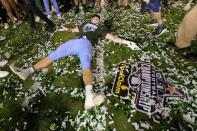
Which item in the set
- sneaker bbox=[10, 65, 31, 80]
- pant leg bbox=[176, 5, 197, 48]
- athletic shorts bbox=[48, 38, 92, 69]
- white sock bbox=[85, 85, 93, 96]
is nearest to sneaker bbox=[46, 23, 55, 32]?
athletic shorts bbox=[48, 38, 92, 69]

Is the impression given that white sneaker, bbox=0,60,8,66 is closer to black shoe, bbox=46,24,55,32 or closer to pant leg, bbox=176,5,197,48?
black shoe, bbox=46,24,55,32

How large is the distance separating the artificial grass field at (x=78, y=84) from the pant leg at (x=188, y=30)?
2.04 ft

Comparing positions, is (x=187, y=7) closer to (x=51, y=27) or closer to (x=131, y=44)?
(x=131, y=44)

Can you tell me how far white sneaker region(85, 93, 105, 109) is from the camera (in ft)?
28.5

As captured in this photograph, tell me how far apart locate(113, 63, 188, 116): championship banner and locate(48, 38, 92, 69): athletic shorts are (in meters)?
1.32

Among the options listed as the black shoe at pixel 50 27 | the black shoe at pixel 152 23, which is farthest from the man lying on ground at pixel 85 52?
the black shoe at pixel 50 27

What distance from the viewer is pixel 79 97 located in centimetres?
955

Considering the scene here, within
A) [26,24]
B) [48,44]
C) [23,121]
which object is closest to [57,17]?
[26,24]

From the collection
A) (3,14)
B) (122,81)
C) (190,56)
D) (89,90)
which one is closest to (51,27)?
(3,14)

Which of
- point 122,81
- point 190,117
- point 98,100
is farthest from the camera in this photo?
point 122,81

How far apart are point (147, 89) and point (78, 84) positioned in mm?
2494

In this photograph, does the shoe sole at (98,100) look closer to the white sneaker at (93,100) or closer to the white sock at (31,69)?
the white sneaker at (93,100)

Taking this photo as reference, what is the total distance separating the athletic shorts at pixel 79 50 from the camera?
997cm

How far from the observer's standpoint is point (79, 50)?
10500 millimetres
